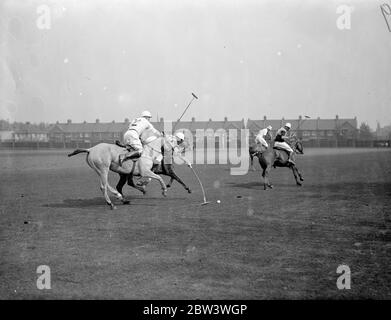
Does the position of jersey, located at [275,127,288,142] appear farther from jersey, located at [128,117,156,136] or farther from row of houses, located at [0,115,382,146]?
row of houses, located at [0,115,382,146]

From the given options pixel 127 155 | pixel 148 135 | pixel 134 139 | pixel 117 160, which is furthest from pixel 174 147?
pixel 117 160

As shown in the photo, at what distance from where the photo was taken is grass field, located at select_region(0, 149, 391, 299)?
4.83 meters

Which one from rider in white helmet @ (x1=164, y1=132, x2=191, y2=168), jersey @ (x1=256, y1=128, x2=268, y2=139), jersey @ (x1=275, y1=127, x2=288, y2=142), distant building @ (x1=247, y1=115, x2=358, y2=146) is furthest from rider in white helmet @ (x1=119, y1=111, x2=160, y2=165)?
distant building @ (x1=247, y1=115, x2=358, y2=146)

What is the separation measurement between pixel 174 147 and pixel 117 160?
7.73 ft

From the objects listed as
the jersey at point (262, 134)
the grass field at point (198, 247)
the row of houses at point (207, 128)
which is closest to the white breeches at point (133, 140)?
the grass field at point (198, 247)

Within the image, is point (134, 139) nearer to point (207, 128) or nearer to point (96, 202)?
point (96, 202)

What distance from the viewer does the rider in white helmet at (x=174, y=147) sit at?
12.6m

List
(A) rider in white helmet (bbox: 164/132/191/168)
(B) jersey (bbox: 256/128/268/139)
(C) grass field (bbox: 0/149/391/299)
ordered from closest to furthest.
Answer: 1. (C) grass field (bbox: 0/149/391/299)
2. (A) rider in white helmet (bbox: 164/132/191/168)
3. (B) jersey (bbox: 256/128/268/139)

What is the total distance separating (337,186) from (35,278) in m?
11.9

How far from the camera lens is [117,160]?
11.0 meters

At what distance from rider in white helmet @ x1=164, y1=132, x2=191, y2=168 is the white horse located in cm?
24

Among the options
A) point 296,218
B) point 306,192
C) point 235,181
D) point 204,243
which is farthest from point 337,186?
point 204,243

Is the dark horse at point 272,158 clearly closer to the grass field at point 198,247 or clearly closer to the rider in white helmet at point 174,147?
the grass field at point 198,247
